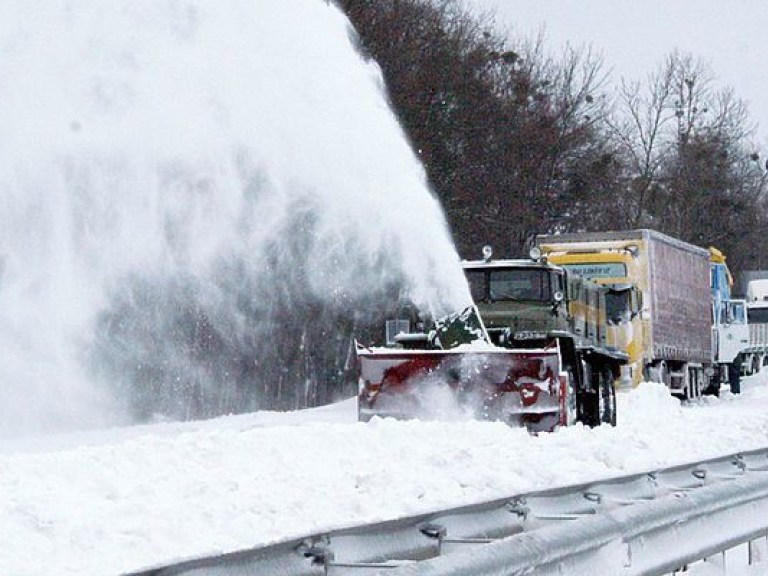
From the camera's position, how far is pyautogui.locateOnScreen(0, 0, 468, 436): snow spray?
1919cm

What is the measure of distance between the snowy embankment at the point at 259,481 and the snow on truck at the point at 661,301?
40.2 feet

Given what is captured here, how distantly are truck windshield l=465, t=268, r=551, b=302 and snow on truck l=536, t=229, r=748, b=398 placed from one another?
558 cm

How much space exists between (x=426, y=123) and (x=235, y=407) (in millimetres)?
10887

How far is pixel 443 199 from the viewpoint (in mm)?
40719

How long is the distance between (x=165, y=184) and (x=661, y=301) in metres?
13.2

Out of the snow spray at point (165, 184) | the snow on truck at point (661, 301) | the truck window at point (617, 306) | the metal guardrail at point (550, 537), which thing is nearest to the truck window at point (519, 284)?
the snow spray at point (165, 184)

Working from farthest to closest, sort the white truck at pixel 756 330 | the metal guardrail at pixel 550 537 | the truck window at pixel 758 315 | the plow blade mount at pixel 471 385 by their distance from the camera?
the truck window at pixel 758 315 → the white truck at pixel 756 330 → the plow blade mount at pixel 471 385 → the metal guardrail at pixel 550 537

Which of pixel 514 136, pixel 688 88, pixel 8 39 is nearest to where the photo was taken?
pixel 8 39

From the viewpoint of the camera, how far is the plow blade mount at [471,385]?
17266 millimetres

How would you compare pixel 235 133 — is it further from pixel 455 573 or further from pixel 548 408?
pixel 455 573

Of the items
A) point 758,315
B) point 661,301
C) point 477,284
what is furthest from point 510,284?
point 758,315

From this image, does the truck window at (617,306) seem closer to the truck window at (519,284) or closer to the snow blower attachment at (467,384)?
the truck window at (519,284)

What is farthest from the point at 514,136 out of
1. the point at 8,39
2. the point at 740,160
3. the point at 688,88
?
the point at 740,160

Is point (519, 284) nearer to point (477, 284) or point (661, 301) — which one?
point (477, 284)
